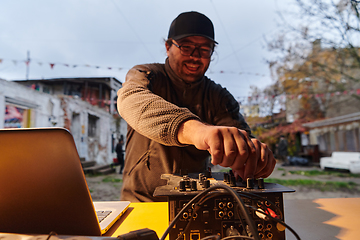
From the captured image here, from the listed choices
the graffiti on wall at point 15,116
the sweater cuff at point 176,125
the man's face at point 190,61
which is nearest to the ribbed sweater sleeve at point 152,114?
the sweater cuff at point 176,125

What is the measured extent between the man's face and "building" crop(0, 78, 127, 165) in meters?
2.69

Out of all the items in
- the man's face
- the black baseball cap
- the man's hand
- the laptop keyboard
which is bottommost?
the laptop keyboard

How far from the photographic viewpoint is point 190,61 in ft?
3.69

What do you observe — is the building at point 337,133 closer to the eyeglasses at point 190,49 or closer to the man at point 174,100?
the man at point 174,100

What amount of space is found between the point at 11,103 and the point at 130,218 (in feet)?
15.8

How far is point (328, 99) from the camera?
265 inches

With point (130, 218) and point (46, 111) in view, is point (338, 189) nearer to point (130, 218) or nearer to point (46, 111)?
point (130, 218)

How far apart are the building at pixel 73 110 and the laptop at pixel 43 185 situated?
3.30m

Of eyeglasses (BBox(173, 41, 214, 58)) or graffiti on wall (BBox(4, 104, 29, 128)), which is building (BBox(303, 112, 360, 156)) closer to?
eyeglasses (BBox(173, 41, 214, 58))

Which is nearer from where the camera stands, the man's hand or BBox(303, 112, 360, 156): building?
the man's hand

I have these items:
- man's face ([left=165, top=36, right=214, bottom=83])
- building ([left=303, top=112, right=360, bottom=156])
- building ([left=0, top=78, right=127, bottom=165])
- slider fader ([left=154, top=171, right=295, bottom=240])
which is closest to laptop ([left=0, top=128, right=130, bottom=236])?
slider fader ([left=154, top=171, right=295, bottom=240])

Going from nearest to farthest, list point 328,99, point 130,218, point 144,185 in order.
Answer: point 130,218 < point 144,185 < point 328,99

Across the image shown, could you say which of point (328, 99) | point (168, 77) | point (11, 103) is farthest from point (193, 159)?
point (328, 99)

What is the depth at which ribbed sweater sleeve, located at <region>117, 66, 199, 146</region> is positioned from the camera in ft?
1.72
